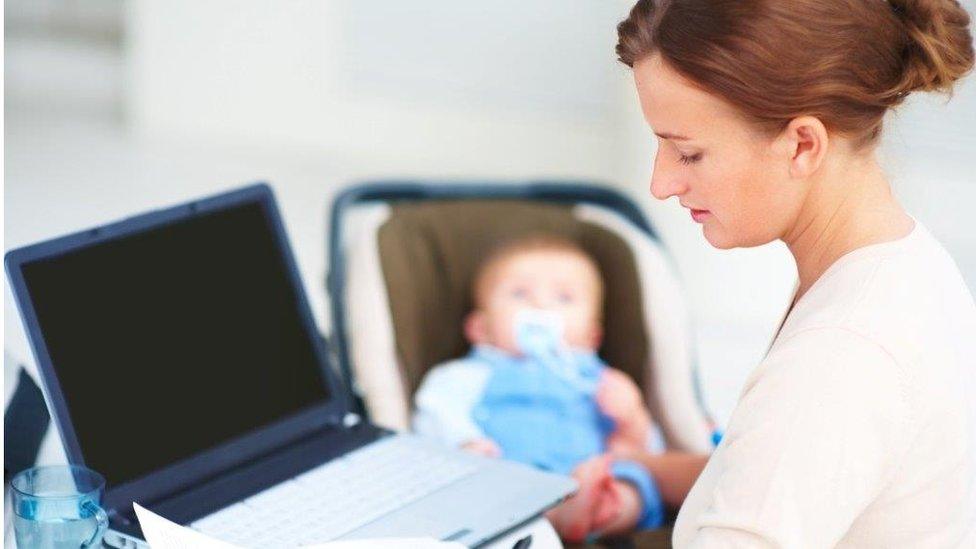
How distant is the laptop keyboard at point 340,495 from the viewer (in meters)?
1.33

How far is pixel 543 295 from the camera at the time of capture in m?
2.37

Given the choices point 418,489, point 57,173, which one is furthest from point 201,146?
point 418,489

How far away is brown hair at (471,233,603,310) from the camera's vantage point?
93.3 inches

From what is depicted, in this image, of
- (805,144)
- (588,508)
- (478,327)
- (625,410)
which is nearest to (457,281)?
(478,327)

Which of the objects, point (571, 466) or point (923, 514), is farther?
point (571, 466)

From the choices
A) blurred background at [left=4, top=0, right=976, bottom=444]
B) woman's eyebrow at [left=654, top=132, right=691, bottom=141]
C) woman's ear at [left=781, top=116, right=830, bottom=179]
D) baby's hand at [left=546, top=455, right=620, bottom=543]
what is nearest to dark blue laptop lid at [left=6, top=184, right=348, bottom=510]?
baby's hand at [left=546, top=455, right=620, bottom=543]

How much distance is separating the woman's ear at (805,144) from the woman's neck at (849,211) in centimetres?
3

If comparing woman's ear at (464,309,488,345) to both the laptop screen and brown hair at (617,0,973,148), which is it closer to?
the laptop screen

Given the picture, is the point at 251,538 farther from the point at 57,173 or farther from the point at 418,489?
the point at 57,173

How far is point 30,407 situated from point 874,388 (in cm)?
85

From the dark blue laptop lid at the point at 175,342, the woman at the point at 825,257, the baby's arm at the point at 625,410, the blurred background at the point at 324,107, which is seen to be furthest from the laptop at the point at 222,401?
the blurred background at the point at 324,107

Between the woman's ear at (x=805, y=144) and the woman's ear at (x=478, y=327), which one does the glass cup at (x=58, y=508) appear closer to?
the woman's ear at (x=805, y=144)

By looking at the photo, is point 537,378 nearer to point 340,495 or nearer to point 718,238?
point 340,495

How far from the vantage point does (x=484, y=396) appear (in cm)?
229
